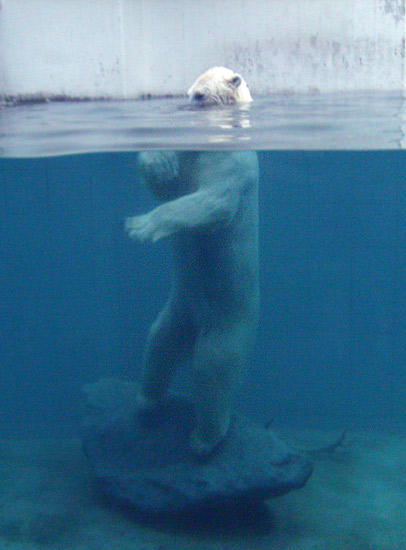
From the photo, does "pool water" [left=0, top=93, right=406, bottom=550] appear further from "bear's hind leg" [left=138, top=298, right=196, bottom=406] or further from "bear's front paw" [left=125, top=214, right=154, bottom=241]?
"bear's front paw" [left=125, top=214, right=154, bottom=241]

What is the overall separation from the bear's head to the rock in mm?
2398

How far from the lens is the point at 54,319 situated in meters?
5.70

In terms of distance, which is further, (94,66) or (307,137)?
(94,66)

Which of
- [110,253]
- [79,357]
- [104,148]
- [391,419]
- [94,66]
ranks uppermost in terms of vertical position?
[94,66]

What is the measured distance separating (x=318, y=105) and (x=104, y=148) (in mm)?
3241

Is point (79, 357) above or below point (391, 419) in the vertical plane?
above

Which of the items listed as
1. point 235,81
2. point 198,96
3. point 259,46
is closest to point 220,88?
point 235,81

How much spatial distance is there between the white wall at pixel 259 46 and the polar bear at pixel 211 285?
5.56 m

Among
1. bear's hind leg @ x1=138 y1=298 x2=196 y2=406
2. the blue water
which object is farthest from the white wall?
bear's hind leg @ x1=138 y1=298 x2=196 y2=406

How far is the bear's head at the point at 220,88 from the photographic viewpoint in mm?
5434

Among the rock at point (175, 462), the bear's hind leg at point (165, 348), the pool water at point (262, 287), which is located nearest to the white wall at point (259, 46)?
the pool water at point (262, 287)

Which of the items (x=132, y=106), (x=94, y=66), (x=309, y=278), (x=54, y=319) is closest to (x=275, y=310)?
(x=309, y=278)

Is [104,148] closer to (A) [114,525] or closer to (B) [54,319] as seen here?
(B) [54,319]

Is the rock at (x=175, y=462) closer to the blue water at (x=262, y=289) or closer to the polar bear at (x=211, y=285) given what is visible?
the polar bear at (x=211, y=285)
